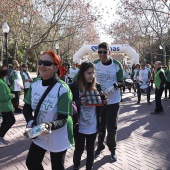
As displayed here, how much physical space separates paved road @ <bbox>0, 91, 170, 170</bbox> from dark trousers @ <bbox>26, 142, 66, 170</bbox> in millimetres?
1646

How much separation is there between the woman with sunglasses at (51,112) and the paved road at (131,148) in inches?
66.7

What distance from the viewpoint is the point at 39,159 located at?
2.79 m

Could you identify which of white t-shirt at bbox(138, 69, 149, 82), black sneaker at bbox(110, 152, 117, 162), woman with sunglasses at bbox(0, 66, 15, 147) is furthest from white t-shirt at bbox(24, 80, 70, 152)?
white t-shirt at bbox(138, 69, 149, 82)

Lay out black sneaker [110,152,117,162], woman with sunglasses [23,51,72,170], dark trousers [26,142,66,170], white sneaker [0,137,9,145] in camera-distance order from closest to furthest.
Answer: woman with sunglasses [23,51,72,170], dark trousers [26,142,66,170], black sneaker [110,152,117,162], white sneaker [0,137,9,145]

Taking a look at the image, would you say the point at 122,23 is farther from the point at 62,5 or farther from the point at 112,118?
the point at 112,118

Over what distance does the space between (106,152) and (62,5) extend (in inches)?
476

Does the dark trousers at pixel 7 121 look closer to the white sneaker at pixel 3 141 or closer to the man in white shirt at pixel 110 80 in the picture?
the white sneaker at pixel 3 141

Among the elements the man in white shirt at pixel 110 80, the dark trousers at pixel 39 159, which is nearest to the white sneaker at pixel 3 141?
the man in white shirt at pixel 110 80

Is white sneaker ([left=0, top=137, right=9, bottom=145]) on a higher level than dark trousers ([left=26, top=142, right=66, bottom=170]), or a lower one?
lower

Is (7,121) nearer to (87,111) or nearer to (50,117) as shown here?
(87,111)

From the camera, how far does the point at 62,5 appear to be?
15.3 meters

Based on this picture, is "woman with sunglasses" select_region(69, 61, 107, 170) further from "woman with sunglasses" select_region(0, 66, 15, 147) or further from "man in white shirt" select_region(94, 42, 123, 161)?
"woman with sunglasses" select_region(0, 66, 15, 147)

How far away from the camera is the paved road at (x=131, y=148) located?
174 inches

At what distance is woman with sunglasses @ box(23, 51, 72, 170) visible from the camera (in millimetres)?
2574
